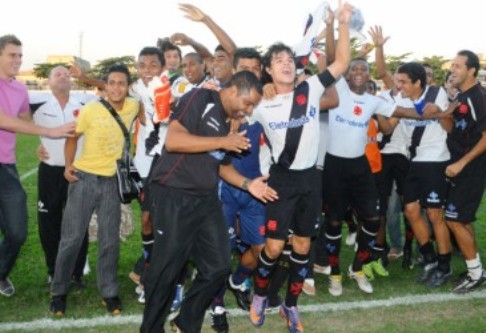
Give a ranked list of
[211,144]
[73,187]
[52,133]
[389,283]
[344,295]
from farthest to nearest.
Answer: [389,283] < [344,295] < [73,187] < [52,133] < [211,144]

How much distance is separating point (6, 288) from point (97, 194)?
1.56 m

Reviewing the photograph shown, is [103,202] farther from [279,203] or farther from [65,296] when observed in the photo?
[279,203]

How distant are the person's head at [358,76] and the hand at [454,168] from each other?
129 centimetres

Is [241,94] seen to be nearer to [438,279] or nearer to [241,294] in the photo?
[241,294]

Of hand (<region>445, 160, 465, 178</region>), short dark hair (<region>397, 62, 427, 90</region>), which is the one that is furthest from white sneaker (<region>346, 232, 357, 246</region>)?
short dark hair (<region>397, 62, 427, 90</region>)

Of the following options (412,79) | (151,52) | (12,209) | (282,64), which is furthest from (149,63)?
(412,79)

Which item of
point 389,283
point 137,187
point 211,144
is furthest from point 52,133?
point 389,283

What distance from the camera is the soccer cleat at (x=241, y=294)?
568cm

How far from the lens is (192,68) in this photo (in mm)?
6418

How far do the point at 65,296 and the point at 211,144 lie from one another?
100 inches

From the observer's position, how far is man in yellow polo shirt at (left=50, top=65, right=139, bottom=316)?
5.34 metres

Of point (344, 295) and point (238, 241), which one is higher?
point (238, 241)

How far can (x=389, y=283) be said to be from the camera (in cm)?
644

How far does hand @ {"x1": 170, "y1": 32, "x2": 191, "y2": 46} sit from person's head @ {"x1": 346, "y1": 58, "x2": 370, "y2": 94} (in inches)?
74.6
